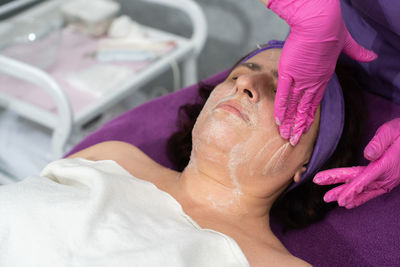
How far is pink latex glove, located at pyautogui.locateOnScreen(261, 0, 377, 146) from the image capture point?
2.62 feet

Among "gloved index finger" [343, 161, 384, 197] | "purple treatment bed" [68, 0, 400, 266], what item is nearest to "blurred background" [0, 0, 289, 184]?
"purple treatment bed" [68, 0, 400, 266]

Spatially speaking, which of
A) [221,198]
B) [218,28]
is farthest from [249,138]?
[218,28]

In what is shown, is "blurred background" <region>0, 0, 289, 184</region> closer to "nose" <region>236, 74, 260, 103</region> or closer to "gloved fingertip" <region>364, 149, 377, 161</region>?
"nose" <region>236, 74, 260, 103</region>

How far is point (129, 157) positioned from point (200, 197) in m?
0.26

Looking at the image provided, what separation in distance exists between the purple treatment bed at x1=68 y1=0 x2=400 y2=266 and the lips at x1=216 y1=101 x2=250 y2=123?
1.21 feet

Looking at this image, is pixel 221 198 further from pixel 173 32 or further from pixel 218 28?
pixel 173 32

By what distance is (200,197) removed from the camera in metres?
1.08

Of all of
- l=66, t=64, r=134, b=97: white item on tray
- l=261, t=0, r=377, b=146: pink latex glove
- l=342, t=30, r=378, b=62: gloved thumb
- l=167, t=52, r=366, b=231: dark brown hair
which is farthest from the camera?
→ l=66, t=64, r=134, b=97: white item on tray

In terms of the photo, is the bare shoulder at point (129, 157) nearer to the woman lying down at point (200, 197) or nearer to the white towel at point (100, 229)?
the woman lying down at point (200, 197)

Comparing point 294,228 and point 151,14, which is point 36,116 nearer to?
point 294,228

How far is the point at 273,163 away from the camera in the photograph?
100cm

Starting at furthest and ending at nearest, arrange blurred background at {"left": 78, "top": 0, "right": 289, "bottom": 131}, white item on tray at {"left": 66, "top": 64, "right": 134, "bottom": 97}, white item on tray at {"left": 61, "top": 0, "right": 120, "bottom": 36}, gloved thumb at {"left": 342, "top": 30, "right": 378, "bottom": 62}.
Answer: blurred background at {"left": 78, "top": 0, "right": 289, "bottom": 131}
white item on tray at {"left": 61, "top": 0, "right": 120, "bottom": 36}
white item on tray at {"left": 66, "top": 64, "right": 134, "bottom": 97}
gloved thumb at {"left": 342, "top": 30, "right": 378, "bottom": 62}

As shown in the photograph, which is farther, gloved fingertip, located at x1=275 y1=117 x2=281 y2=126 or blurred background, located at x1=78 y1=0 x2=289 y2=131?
blurred background, located at x1=78 y1=0 x2=289 y2=131

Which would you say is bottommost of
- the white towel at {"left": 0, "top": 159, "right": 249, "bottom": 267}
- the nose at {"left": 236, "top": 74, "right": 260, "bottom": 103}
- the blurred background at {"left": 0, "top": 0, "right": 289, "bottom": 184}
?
the blurred background at {"left": 0, "top": 0, "right": 289, "bottom": 184}
